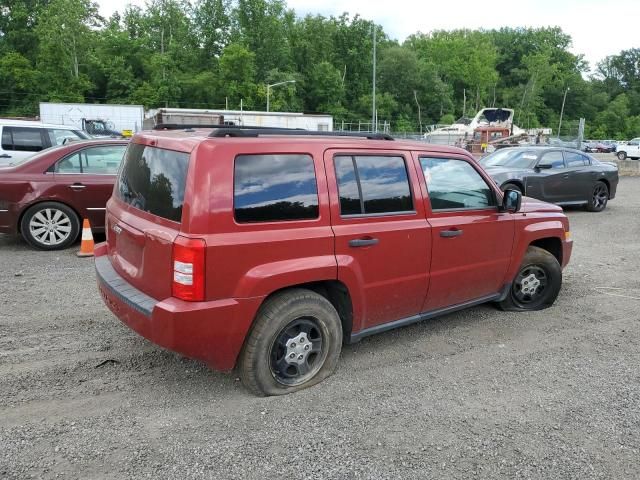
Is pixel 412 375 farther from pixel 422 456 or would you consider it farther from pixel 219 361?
pixel 219 361

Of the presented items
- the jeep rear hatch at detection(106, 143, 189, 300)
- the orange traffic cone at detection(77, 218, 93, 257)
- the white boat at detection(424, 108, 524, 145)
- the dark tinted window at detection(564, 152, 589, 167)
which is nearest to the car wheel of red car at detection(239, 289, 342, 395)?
the jeep rear hatch at detection(106, 143, 189, 300)

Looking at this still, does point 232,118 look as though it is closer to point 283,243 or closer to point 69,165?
point 69,165

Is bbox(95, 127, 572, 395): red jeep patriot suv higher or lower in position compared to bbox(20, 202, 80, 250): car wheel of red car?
higher

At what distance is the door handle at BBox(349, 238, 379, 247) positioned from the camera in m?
3.73

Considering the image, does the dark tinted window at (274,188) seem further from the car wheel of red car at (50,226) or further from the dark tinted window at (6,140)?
the dark tinted window at (6,140)

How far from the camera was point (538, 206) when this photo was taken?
5.46m

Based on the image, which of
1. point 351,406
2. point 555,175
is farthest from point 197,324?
point 555,175

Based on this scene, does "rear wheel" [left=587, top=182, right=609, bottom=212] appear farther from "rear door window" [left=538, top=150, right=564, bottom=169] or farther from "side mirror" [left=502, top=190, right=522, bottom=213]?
"side mirror" [left=502, top=190, right=522, bottom=213]

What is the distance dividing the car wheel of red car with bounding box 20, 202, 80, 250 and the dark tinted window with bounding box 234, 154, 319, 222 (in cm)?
516

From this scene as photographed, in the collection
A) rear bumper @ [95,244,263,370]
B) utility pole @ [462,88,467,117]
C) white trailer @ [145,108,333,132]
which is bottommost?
rear bumper @ [95,244,263,370]

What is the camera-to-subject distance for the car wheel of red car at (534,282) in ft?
17.6

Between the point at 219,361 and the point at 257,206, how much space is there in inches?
39.6

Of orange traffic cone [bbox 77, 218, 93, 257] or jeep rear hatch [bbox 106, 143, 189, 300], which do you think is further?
orange traffic cone [bbox 77, 218, 93, 257]

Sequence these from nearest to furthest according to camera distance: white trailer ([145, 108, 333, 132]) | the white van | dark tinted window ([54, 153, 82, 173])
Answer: dark tinted window ([54, 153, 82, 173]) → the white van → white trailer ([145, 108, 333, 132])
